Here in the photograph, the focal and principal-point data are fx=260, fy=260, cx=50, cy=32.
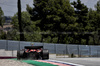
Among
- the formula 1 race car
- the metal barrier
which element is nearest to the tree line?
the metal barrier

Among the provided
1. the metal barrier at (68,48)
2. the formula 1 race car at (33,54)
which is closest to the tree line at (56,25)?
the metal barrier at (68,48)

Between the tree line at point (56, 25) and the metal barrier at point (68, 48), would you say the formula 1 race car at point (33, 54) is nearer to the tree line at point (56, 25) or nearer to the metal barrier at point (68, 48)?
the metal barrier at point (68, 48)

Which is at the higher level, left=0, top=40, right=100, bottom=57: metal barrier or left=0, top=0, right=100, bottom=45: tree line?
left=0, top=0, right=100, bottom=45: tree line

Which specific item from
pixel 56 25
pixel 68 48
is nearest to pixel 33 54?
pixel 68 48

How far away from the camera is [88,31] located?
70.5 m

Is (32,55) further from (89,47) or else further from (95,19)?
(95,19)

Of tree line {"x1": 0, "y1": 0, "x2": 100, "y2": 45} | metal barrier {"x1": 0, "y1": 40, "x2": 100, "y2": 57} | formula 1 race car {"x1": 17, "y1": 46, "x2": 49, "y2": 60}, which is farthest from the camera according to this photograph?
tree line {"x1": 0, "y1": 0, "x2": 100, "y2": 45}

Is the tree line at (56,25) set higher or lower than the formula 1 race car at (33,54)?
higher

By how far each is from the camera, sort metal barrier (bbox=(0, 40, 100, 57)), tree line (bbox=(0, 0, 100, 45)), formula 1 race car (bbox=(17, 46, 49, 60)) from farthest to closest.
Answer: tree line (bbox=(0, 0, 100, 45))
metal barrier (bbox=(0, 40, 100, 57))
formula 1 race car (bbox=(17, 46, 49, 60))

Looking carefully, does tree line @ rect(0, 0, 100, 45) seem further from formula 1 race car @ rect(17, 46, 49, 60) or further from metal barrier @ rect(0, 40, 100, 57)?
formula 1 race car @ rect(17, 46, 49, 60)

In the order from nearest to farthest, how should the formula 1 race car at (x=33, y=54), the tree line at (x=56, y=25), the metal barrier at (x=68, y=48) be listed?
1. the formula 1 race car at (x=33, y=54)
2. the metal barrier at (x=68, y=48)
3. the tree line at (x=56, y=25)

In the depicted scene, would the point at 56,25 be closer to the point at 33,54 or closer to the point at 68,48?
the point at 68,48

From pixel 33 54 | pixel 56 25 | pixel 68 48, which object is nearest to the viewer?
pixel 33 54

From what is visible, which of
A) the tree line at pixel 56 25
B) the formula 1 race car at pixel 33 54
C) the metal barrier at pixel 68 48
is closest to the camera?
the formula 1 race car at pixel 33 54
